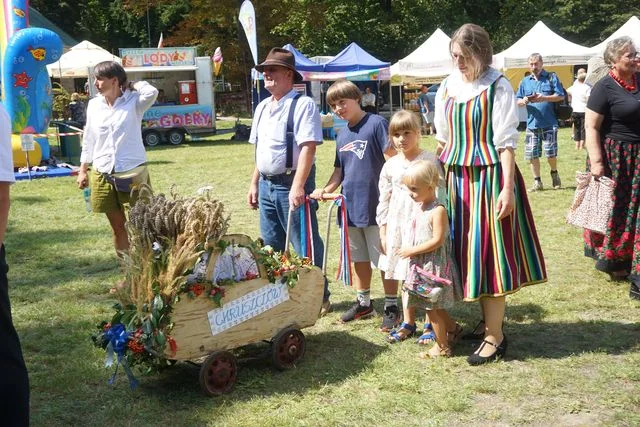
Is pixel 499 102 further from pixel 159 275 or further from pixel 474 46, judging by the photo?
pixel 159 275

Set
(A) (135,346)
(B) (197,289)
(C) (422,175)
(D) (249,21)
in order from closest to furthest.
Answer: (A) (135,346), (B) (197,289), (C) (422,175), (D) (249,21)

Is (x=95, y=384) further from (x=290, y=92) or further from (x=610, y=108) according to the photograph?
(x=610, y=108)

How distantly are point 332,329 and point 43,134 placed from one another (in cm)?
1179

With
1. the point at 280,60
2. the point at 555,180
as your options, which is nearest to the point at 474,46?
the point at 280,60

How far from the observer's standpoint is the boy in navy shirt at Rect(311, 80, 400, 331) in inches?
194

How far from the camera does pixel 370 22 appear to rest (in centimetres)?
3991

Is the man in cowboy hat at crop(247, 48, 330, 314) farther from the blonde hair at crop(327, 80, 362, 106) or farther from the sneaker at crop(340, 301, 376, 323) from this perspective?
the sneaker at crop(340, 301, 376, 323)

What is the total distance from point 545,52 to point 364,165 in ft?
62.7

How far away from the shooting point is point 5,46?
14688mm

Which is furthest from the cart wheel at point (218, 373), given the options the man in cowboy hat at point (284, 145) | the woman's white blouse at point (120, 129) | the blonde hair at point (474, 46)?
the woman's white blouse at point (120, 129)

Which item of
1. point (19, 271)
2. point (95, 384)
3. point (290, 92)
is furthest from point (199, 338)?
point (19, 271)

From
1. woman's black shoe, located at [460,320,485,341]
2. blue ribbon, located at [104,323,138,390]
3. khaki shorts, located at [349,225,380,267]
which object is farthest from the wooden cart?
woman's black shoe, located at [460,320,485,341]

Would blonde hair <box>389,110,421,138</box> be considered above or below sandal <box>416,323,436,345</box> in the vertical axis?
above

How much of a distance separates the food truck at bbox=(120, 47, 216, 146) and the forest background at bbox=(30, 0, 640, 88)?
14.2 meters
